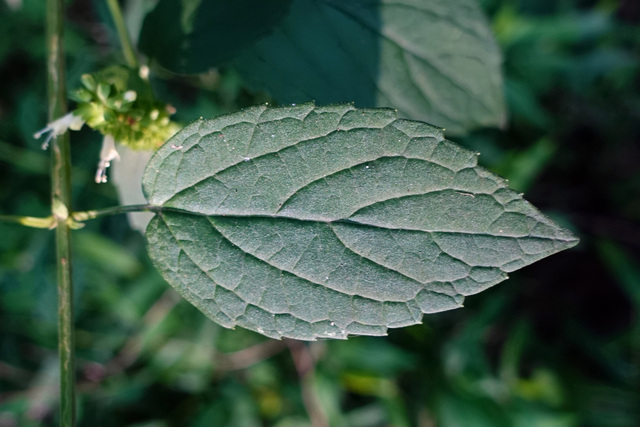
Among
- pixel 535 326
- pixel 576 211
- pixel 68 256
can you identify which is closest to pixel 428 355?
pixel 535 326

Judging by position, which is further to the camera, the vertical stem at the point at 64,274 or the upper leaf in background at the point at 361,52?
the upper leaf in background at the point at 361,52

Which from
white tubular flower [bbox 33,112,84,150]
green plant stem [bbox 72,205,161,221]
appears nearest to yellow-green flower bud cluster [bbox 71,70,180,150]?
white tubular flower [bbox 33,112,84,150]

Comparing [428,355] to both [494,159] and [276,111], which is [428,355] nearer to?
[494,159]

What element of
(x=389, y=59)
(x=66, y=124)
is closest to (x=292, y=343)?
(x=389, y=59)

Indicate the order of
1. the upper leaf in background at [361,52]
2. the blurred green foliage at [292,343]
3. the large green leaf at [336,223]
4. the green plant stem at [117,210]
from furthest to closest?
the blurred green foliage at [292,343], the upper leaf in background at [361,52], the green plant stem at [117,210], the large green leaf at [336,223]

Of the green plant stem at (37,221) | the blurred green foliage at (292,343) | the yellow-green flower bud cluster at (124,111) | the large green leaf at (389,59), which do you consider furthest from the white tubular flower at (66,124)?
the blurred green foliage at (292,343)

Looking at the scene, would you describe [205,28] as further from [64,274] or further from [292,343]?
[292,343]

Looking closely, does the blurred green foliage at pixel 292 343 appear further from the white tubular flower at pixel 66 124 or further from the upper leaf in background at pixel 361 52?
the white tubular flower at pixel 66 124
